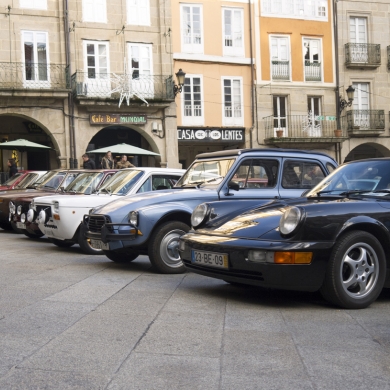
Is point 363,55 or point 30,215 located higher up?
point 363,55

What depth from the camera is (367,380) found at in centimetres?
408

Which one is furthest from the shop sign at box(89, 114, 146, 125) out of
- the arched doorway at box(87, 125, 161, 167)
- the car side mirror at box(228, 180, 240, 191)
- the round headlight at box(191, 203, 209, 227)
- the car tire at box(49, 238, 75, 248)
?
the round headlight at box(191, 203, 209, 227)

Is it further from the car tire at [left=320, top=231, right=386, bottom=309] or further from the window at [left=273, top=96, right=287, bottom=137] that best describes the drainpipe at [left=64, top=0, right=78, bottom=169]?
the car tire at [left=320, top=231, right=386, bottom=309]

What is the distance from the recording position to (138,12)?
1166 inches

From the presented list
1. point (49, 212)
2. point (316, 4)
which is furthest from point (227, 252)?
point (316, 4)

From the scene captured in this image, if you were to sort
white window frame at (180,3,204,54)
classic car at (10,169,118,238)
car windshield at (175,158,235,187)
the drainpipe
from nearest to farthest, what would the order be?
car windshield at (175,158,235,187) < classic car at (10,169,118,238) < the drainpipe < white window frame at (180,3,204,54)

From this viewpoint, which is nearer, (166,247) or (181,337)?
(181,337)

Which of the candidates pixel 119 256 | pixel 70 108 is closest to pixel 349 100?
pixel 70 108

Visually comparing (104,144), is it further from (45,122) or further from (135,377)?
(135,377)

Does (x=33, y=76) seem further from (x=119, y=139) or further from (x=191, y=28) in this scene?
(x=191, y=28)

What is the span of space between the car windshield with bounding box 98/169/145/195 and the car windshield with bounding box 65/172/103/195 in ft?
2.92

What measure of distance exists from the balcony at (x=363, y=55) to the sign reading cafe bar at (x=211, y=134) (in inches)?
270

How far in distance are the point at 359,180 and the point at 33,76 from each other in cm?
2240

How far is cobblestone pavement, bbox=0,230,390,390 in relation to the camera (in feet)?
13.3
